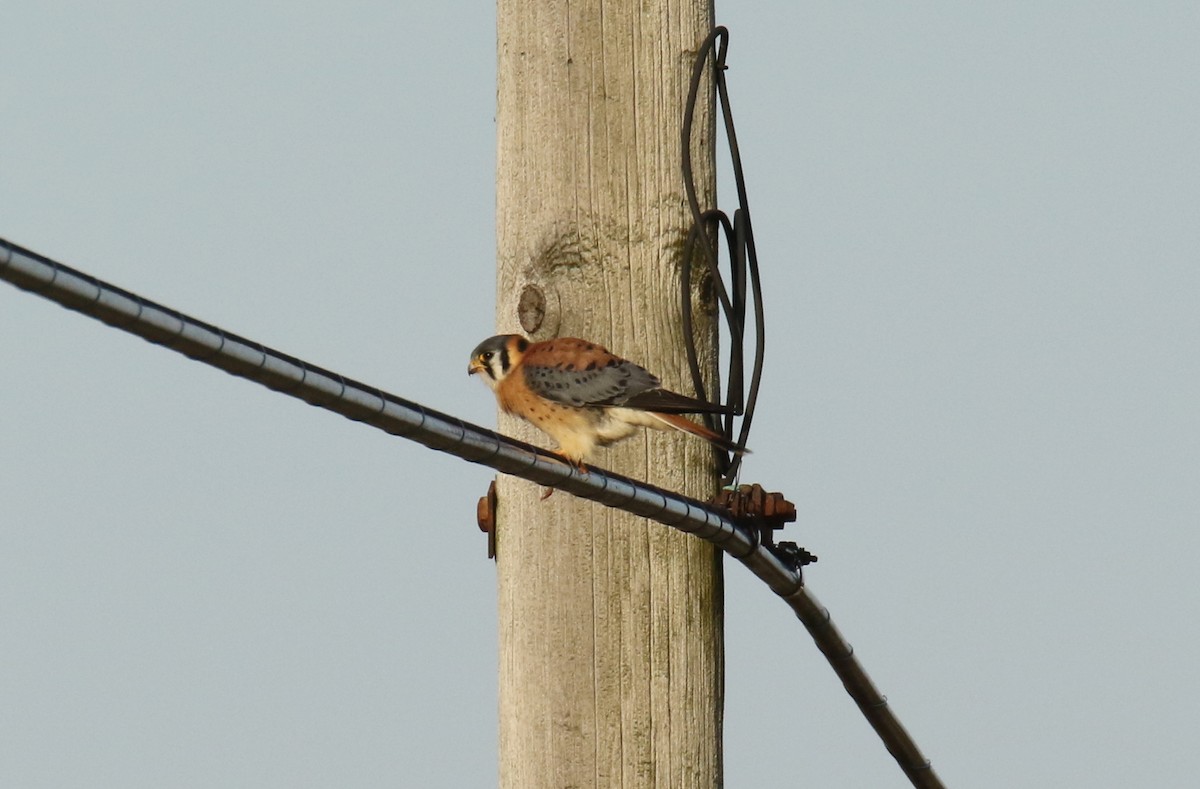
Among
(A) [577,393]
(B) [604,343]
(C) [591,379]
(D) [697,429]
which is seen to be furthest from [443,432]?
(A) [577,393]

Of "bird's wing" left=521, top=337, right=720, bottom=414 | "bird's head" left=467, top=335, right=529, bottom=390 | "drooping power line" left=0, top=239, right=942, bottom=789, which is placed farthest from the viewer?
"bird's head" left=467, top=335, right=529, bottom=390

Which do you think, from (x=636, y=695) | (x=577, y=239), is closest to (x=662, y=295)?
(x=577, y=239)

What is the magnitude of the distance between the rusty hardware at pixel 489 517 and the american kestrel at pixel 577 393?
251 millimetres

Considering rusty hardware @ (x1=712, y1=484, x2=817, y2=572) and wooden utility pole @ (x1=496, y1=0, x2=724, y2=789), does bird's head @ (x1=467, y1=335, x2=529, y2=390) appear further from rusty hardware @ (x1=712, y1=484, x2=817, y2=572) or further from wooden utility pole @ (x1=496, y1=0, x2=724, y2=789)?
rusty hardware @ (x1=712, y1=484, x2=817, y2=572)

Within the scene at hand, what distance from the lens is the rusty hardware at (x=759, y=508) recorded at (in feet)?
14.9

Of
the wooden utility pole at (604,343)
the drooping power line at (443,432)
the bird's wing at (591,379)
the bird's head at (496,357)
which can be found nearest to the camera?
the drooping power line at (443,432)

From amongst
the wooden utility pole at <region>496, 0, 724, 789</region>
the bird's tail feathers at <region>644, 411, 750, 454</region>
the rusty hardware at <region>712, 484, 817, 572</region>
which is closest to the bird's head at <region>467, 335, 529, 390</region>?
the wooden utility pole at <region>496, 0, 724, 789</region>

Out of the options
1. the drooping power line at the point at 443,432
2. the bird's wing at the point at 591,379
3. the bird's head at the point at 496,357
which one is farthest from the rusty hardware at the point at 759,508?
the bird's head at the point at 496,357

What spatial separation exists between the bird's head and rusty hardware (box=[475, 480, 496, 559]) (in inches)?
13.2

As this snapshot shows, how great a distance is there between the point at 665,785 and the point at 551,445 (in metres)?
1.32

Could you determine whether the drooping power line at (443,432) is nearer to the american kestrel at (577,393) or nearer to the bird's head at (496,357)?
the american kestrel at (577,393)

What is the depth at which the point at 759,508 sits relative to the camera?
455 centimetres

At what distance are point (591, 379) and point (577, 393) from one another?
0.49 feet

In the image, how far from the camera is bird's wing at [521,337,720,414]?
452 centimetres
